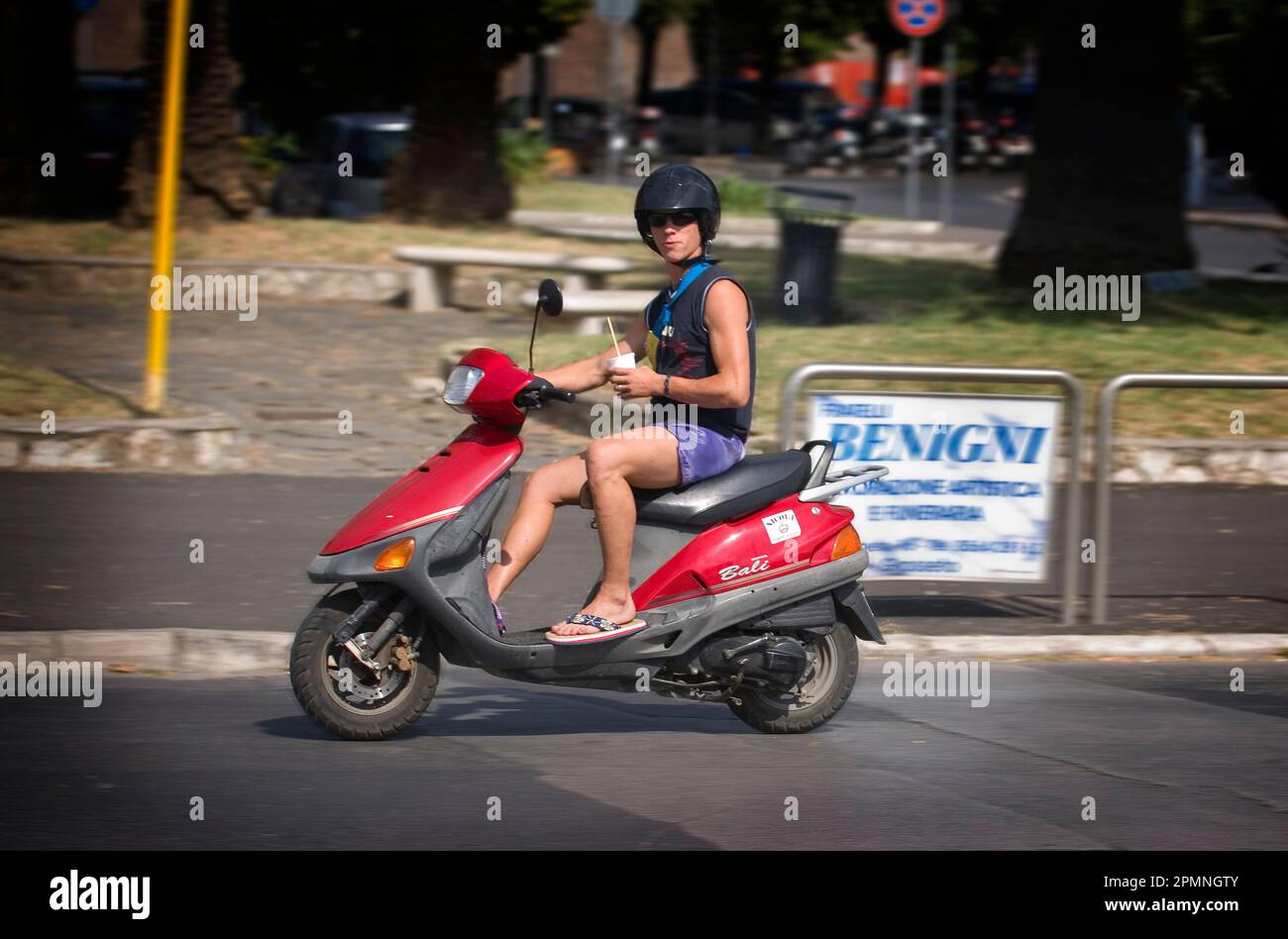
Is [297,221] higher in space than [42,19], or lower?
lower

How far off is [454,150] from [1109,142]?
850 centimetres

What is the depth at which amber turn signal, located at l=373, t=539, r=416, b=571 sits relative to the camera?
19.5ft

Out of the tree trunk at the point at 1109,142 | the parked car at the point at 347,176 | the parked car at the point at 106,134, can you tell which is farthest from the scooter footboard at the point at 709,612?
the parked car at the point at 347,176

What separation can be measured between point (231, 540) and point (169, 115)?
374 centimetres

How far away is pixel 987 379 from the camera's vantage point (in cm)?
844

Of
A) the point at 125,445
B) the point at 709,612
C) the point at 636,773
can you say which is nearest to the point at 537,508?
the point at 709,612

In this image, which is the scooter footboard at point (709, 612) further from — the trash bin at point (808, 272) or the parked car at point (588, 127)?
the parked car at point (588, 127)

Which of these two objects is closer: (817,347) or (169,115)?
(169,115)

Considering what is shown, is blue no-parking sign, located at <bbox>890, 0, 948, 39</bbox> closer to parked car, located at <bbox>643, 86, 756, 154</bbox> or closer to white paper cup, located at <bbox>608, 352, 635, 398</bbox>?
white paper cup, located at <bbox>608, 352, 635, 398</bbox>

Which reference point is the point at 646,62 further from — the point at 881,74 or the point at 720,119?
the point at 881,74

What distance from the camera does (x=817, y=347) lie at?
14.9 m

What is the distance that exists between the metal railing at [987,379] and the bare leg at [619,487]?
179cm
